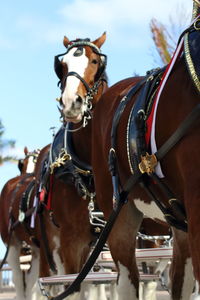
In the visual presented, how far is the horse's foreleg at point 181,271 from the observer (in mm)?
4688

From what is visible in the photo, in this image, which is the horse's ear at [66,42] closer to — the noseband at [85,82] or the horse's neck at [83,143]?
the noseband at [85,82]

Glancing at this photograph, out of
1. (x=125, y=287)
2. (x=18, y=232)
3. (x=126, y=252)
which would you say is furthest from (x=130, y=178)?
(x=18, y=232)

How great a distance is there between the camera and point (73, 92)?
18.9 ft

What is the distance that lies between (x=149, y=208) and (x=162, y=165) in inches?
26.4

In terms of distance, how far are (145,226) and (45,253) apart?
6.63ft

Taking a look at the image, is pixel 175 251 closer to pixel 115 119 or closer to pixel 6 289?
pixel 115 119

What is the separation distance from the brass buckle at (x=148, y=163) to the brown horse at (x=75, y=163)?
73.1 inches

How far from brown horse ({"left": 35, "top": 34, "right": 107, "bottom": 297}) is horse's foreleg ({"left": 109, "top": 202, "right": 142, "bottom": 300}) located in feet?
4.02

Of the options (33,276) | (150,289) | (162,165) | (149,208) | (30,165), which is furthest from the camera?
(30,165)

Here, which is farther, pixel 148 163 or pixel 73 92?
pixel 73 92

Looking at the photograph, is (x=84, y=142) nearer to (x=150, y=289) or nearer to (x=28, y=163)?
(x=150, y=289)

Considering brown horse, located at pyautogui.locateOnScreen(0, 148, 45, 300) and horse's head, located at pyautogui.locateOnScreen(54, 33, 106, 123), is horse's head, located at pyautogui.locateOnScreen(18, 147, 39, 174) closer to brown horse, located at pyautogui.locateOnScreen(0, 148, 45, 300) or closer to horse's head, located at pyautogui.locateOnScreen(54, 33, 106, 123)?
brown horse, located at pyautogui.locateOnScreen(0, 148, 45, 300)

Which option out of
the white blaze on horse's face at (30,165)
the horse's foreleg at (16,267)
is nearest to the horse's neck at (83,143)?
the horse's foreleg at (16,267)

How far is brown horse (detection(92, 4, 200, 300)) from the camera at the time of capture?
11.5 feet
